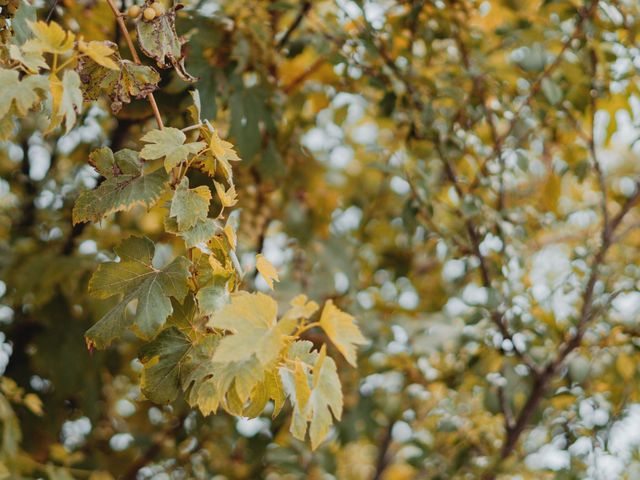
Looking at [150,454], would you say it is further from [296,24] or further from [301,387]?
[301,387]

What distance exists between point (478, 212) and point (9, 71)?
88 cm

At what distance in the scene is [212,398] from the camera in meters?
0.60

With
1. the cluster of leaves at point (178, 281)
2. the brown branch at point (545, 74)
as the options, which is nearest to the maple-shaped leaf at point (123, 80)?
the cluster of leaves at point (178, 281)

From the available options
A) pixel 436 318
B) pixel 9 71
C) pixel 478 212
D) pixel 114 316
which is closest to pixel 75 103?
pixel 9 71

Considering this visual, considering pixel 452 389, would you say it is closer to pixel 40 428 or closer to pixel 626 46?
pixel 626 46

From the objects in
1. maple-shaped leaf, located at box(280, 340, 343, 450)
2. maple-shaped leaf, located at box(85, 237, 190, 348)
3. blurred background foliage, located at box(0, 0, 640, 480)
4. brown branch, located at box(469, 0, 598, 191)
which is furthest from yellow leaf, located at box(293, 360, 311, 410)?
brown branch, located at box(469, 0, 598, 191)

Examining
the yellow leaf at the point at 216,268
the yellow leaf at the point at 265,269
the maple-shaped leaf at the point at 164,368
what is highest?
the yellow leaf at the point at 216,268

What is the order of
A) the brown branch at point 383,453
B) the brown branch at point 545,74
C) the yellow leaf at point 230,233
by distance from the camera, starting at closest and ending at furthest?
the yellow leaf at point 230,233 < the brown branch at point 545,74 < the brown branch at point 383,453

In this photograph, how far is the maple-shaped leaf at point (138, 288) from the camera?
65 centimetres

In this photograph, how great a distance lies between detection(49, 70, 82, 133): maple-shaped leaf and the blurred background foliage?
538 millimetres

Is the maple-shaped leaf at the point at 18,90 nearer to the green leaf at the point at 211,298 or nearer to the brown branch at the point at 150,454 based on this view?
the green leaf at the point at 211,298

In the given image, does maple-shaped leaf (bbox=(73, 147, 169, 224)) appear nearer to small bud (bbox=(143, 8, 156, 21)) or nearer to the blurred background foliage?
small bud (bbox=(143, 8, 156, 21))

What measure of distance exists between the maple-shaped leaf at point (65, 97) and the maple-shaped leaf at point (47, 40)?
0.02 m

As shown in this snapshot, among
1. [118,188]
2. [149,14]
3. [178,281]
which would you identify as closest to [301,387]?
[178,281]
